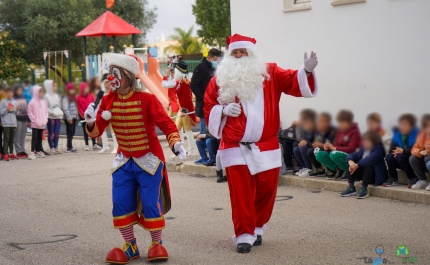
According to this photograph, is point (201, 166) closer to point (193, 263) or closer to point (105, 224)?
point (105, 224)

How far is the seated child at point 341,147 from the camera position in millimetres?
7742

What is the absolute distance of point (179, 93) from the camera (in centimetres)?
1398

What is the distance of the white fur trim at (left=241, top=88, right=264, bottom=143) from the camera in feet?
21.7

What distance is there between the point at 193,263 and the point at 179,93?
797 cm

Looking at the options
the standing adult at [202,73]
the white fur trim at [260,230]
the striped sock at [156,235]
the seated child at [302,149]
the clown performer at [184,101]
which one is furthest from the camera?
the clown performer at [184,101]

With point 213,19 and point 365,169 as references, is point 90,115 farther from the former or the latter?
point 213,19

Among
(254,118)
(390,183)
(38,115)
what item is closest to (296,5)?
(390,183)

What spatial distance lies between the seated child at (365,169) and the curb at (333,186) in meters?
0.14

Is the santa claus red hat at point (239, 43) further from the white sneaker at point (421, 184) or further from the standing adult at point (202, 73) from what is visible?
the standing adult at point (202, 73)

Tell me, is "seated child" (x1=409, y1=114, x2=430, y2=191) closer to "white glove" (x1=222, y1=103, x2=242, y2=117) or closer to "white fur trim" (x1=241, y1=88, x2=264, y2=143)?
"white fur trim" (x1=241, y1=88, x2=264, y2=143)

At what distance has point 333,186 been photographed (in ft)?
31.8

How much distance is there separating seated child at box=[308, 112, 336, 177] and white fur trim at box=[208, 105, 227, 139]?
1580 millimetres

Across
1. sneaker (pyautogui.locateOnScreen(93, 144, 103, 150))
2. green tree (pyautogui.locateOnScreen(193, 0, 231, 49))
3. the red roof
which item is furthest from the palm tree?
sneaker (pyautogui.locateOnScreen(93, 144, 103, 150))

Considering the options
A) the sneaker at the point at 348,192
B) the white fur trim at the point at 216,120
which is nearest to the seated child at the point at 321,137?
the sneaker at the point at 348,192
